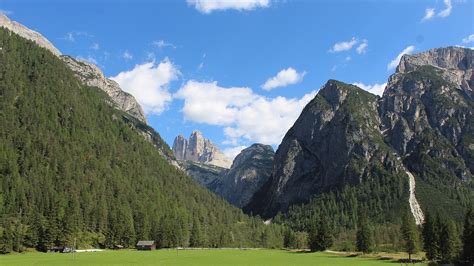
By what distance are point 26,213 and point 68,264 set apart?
10235cm

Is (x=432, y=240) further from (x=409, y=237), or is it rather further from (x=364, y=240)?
(x=364, y=240)

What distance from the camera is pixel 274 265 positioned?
371 feet

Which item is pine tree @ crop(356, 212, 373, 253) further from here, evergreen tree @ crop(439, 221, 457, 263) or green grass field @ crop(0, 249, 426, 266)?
evergreen tree @ crop(439, 221, 457, 263)

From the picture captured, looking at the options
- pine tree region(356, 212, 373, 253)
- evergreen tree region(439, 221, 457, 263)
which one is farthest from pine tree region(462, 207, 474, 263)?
pine tree region(356, 212, 373, 253)

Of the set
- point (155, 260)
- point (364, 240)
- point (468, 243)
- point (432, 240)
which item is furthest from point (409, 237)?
point (155, 260)

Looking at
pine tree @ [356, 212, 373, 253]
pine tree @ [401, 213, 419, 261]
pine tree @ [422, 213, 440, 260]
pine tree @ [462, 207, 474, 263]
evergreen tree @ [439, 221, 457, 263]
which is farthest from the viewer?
pine tree @ [356, 212, 373, 253]

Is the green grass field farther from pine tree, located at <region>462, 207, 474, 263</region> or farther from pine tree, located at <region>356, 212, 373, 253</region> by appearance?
pine tree, located at <region>356, 212, 373, 253</region>

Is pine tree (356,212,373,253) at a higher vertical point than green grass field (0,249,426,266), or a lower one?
higher

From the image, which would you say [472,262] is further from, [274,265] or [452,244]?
[274,265]

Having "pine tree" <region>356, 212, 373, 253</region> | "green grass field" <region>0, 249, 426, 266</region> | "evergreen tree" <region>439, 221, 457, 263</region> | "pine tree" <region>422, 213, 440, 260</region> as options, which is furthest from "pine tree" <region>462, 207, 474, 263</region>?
"pine tree" <region>356, 212, 373, 253</region>

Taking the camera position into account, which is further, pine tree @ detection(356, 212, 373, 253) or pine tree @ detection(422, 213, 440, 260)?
pine tree @ detection(356, 212, 373, 253)

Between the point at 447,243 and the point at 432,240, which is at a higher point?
the point at 432,240

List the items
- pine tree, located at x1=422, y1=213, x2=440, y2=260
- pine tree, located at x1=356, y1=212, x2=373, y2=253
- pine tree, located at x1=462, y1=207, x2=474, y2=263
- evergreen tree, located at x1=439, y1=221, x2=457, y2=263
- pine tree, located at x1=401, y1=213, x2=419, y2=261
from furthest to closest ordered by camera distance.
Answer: pine tree, located at x1=356, y1=212, x2=373, y2=253
pine tree, located at x1=401, y1=213, x2=419, y2=261
pine tree, located at x1=422, y1=213, x2=440, y2=260
evergreen tree, located at x1=439, y1=221, x2=457, y2=263
pine tree, located at x1=462, y1=207, x2=474, y2=263

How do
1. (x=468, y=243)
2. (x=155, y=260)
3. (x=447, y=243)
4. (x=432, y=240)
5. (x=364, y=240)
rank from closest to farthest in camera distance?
(x=468, y=243) → (x=155, y=260) → (x=447, y=243) → (x=432, y=240) → (x=364, y=240)
